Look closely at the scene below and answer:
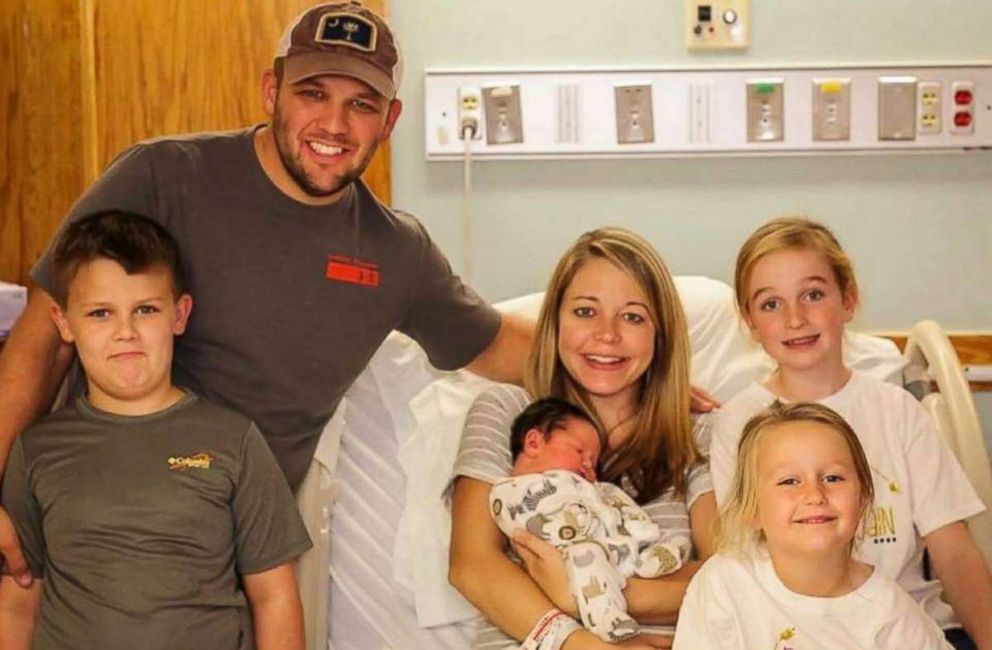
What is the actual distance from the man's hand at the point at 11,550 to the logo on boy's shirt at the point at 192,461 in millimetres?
268

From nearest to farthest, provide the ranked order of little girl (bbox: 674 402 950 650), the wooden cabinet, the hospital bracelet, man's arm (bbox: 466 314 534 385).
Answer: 1. little girl (bbox: 674 402 950 650)
2. the hospital bracelet
3. man's arm (bbox: 466 314 534 385)
4. the wooden cabinet

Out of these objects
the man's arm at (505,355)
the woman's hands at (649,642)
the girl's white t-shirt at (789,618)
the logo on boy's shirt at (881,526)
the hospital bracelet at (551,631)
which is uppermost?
the man's arm at (505,355)

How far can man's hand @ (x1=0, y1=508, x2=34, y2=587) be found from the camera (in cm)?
203

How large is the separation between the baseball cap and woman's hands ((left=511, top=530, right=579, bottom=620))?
0.84 metres

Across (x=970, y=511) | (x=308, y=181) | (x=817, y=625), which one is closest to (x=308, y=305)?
(x=308, y=181)

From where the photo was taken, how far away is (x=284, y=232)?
2.31 meters

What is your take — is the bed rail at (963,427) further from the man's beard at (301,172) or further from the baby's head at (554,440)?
the man's beard at (301,172)

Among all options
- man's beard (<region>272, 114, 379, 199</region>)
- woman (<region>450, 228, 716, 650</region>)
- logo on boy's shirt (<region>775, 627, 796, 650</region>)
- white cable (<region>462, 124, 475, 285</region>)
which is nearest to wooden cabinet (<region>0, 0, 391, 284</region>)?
white cable (<region>462, 124, 475, 285</region>)

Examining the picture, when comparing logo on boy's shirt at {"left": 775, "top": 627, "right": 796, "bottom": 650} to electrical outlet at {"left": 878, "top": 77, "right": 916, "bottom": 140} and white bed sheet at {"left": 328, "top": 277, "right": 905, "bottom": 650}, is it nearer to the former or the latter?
white bed sheet at {"left": 328, "top": 277, "right": 905, "bottom": 650}

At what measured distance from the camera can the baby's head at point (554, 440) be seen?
2.18 metres

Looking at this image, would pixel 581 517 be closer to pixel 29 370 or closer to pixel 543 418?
pixel 543 418

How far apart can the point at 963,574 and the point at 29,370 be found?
1.59 m

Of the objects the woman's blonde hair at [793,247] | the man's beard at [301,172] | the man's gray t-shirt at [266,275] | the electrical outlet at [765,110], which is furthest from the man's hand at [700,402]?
the electrical outlet at [765,110]

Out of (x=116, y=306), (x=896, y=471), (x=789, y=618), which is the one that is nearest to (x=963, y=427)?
(x=896, y=471)
